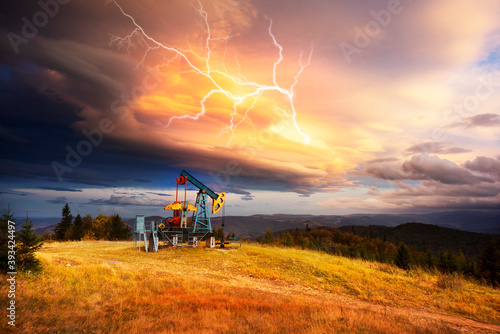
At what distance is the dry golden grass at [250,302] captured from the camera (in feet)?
24.2

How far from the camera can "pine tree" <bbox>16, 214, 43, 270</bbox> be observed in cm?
1121

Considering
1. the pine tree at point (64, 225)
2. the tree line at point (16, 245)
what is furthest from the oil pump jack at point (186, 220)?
the pine tree at point (64, 225)

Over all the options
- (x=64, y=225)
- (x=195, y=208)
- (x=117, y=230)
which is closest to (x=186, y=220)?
(x=195, y=208)

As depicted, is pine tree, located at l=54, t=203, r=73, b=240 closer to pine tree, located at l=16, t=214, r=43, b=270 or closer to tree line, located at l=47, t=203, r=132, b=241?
tree line, located at l=47, t=203, r=132, b=241

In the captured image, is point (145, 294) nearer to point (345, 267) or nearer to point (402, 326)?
point (402, 326)

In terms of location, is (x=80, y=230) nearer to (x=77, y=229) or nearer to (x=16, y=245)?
(x=77, y=229)

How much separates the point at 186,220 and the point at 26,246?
17.5m

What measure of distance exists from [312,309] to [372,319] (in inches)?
78.4

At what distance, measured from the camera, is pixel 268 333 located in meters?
7.02

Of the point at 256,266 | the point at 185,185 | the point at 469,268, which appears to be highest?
the point at 185,185

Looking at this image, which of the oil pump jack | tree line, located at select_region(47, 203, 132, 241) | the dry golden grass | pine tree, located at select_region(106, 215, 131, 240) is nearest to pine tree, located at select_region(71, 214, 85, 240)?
tree line, located at select_region(47, 203, 132, 241)

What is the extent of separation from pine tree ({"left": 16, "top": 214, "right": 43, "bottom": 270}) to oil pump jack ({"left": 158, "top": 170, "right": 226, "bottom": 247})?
55.8 feet

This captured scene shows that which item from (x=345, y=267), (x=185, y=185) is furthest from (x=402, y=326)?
(x=185, y=185)

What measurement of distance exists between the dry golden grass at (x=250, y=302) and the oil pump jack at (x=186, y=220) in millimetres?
10791
